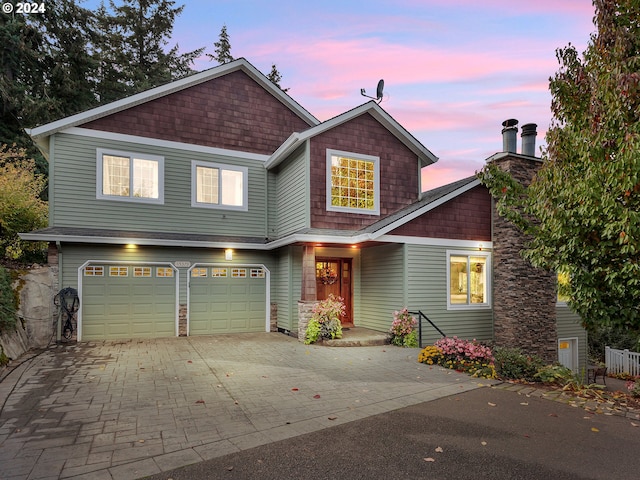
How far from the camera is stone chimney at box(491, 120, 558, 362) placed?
11.8 m

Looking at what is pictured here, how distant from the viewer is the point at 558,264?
6.23 m

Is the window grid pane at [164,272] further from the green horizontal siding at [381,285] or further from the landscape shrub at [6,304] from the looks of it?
the green horizontal siding at [381,285]

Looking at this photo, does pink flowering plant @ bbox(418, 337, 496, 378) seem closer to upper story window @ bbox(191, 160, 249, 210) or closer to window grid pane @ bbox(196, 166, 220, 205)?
upper story window @ bbox(191, 160, 249, 210)

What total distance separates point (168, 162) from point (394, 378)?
929 centimetres

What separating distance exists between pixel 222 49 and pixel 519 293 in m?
28.0

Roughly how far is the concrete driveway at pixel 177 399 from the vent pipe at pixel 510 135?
25.6ft

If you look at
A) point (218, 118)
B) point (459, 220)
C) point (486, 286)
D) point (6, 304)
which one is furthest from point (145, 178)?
point (486, 286)

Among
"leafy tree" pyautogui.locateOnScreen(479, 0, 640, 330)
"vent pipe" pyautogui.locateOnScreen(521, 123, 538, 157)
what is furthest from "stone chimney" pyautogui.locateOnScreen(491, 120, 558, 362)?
"leafy tree" pyautogui.locateOnScreen(479, 0, 640, 330)

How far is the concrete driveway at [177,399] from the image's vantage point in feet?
13.1

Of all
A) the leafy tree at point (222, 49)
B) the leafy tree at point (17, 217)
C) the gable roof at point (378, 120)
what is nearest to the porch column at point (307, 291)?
the gable roof at point (378, 120)

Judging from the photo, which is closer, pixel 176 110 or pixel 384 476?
pixel 384 476

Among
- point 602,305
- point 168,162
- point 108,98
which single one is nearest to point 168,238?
point 168,162

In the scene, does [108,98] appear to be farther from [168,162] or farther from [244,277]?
[244,277]

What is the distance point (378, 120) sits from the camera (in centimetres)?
1255
